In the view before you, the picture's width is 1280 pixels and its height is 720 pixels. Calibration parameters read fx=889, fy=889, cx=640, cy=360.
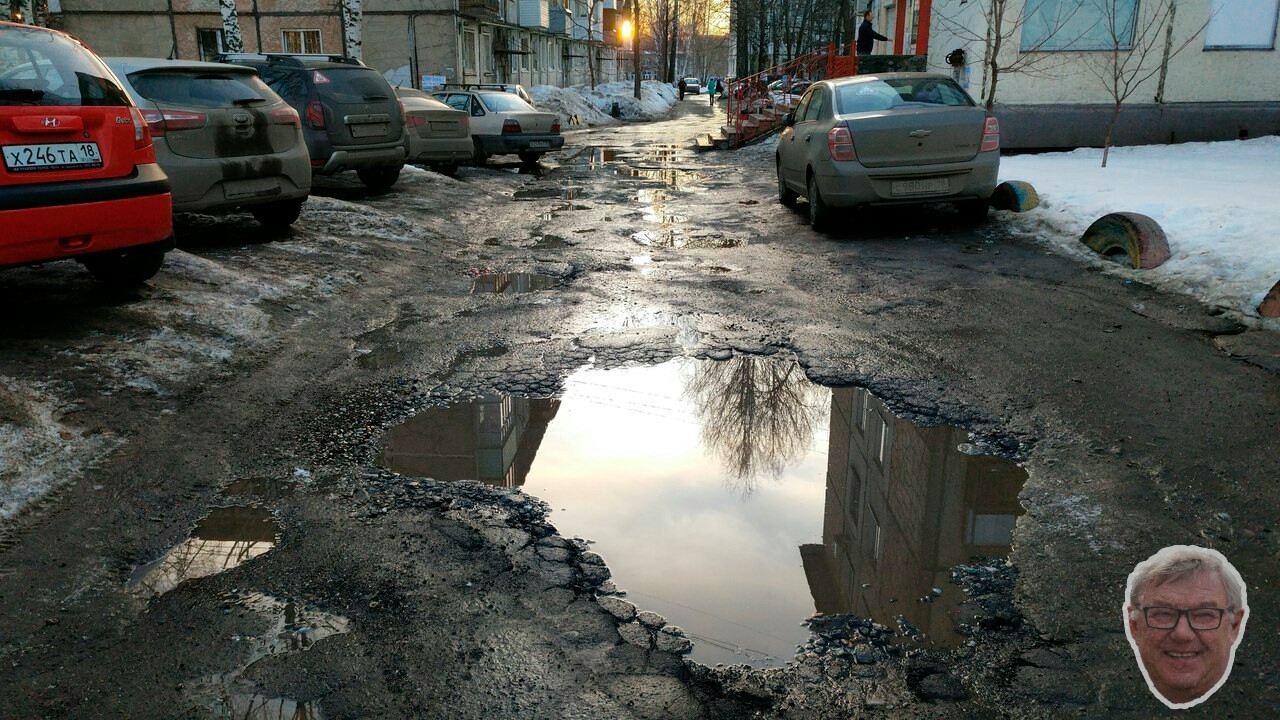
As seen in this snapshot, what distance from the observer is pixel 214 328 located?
18.4 ft

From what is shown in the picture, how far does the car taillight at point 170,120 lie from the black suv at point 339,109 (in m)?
3.48

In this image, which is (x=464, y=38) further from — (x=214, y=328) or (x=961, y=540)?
(x=961, y=540)

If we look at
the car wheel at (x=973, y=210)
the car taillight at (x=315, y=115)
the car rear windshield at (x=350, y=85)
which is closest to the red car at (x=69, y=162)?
the car taillight at (x=315, y=115)

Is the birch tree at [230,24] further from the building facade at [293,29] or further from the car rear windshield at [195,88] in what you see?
the car rear windshield at [195,88]

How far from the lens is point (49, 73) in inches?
193

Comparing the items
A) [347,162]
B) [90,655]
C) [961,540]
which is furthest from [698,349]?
[347,162]

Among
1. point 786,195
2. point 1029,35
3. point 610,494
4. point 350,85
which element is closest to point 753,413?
point 610,494

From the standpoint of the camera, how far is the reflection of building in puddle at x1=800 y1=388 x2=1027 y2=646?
300cm

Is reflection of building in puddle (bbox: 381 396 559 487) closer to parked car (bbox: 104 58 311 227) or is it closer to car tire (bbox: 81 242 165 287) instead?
car tire (bbox: 81 242 165 287)

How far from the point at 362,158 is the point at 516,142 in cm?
727

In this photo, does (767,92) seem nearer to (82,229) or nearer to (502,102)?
(502,102)
